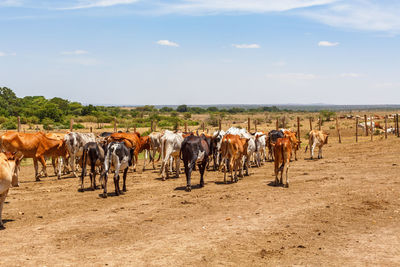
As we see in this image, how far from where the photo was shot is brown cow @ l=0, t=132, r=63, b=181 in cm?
1759

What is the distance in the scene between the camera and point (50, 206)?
476 inches

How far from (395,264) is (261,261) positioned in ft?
7.79

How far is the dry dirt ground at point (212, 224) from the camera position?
757 centimetres

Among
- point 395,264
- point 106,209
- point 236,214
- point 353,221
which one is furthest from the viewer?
point 106,209

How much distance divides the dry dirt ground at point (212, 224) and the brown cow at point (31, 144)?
218 centimetres

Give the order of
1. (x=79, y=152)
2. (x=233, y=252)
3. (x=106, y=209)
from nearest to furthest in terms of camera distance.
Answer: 1. (x=233, y=252)
2. (x=106, y=209)
3. (x=79, y=152)

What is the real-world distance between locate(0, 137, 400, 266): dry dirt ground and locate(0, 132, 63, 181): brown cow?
2180 mm

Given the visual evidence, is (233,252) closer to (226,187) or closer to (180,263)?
(180,263)

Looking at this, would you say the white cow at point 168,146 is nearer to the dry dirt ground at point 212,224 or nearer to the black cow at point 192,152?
the dry dirt ground at point 212,224

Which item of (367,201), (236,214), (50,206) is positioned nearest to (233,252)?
(236,214)

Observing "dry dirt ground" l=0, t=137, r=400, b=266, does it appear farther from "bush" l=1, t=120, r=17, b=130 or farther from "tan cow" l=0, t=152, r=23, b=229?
"bush" l=1, t=120, r=17, b=130

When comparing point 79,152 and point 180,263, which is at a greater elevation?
point 79,152

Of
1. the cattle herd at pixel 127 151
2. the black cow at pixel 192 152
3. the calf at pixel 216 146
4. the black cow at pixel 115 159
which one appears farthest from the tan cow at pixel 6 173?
the calf at pixel 216 146

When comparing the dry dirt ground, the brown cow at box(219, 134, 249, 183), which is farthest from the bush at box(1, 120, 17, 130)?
the brown cow at box(219, 134, 249, 183)
